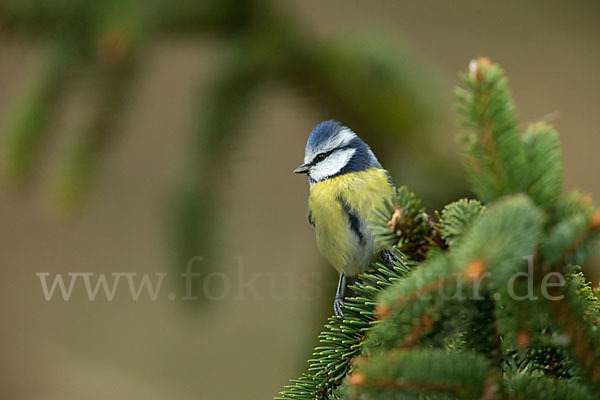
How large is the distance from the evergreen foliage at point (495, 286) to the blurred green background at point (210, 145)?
0.31m

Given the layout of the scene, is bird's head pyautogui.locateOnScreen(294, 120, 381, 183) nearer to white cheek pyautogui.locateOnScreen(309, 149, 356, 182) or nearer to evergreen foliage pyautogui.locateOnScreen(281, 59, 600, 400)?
white cheek pyautogui.locateOnScreen(309, 149, 356, 182)

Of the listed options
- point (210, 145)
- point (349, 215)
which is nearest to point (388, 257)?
point (349, 215)

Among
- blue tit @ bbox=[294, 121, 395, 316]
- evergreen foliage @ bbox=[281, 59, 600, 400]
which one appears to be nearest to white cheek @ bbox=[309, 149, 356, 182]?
blue tit @ bbox=[294, 121, 395, 316]

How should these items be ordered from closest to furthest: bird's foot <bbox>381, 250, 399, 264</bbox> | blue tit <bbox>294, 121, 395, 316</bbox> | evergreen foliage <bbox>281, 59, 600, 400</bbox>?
evergreen foliage <bbox>281, 59, 600, 400</bbox>, bird's foot <bbox>381, 250, 399, 264</bbox>, blue tit <bbox>294, 121, 395, 316</bbox>

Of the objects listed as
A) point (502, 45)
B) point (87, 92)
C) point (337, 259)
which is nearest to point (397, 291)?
point (337, 259)

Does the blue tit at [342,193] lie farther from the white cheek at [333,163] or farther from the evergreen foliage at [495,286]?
the evergreen foliage at [495,286]

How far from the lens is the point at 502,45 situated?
260 cm

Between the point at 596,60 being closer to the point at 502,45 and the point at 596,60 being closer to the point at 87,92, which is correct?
the point at 502,45

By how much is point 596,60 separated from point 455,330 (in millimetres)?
2536

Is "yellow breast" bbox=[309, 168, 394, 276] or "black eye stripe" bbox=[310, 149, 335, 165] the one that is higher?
"black eye stripe" bbox=[310, 149, 335, 165]

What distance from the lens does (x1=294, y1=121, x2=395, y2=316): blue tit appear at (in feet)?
2.64

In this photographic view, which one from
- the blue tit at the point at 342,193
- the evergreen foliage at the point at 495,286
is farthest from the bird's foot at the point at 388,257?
the evergreen foliage at the point at 495,286

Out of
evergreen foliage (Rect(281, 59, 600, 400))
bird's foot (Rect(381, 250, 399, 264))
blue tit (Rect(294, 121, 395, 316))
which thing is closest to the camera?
evergreen foliage (Rect(281, 59, 600, 400))

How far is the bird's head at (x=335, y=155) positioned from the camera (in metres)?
0.85
